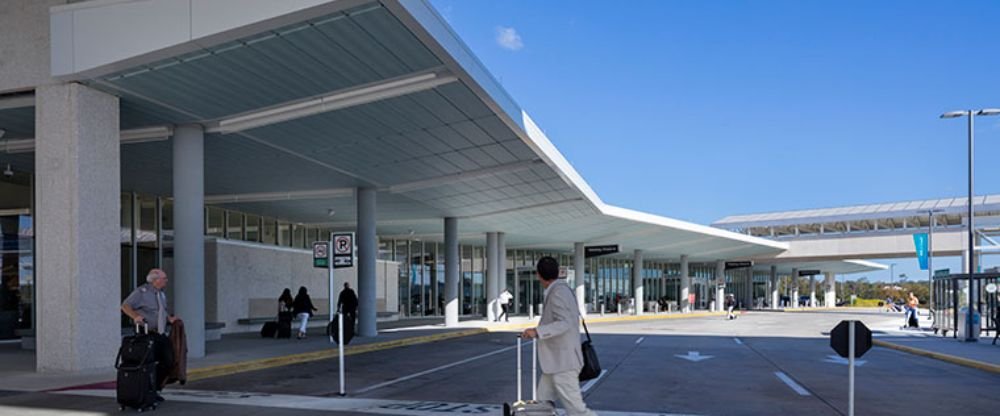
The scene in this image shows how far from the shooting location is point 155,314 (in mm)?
10531

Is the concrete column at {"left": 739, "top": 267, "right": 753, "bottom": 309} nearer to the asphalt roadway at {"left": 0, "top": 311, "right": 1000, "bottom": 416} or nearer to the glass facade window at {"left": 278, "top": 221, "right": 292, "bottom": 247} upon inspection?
the glass facade window at {"left": 278, "top": 221, "right": 292, "bottom": 247}

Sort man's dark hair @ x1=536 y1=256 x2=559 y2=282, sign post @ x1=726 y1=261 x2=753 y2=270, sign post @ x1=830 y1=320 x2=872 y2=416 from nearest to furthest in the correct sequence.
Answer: man's dark hair @ x1=536 y1=256 x2=559 y2=282 → sign post @ x1=830 y1=320 x2=872 y2=416 → sign post @ x1=726 y1=261 x2=753 y2=270

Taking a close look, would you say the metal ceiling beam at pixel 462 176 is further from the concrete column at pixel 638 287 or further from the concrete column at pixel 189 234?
the concrete column at pixel 638 287

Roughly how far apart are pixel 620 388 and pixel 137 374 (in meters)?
6.84

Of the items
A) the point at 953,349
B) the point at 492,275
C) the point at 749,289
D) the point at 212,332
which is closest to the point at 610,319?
the point at 492,275

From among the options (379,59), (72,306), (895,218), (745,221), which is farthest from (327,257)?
(745,221)

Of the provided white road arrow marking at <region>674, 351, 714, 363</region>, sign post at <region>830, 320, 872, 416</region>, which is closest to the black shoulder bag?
sign post at <region>830, 320, 872, 416</region>

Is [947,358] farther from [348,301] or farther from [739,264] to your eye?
[739,264]

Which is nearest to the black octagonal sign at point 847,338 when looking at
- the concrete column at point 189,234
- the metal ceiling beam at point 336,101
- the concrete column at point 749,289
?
the metal ceiling beam at point 336,101

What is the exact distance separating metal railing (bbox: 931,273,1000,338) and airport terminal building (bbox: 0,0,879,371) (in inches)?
507

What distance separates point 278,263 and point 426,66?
1796 cm

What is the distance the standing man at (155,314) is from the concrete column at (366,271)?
549 inches

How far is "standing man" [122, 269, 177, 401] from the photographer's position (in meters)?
10.3

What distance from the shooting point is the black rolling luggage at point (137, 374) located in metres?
9.84
